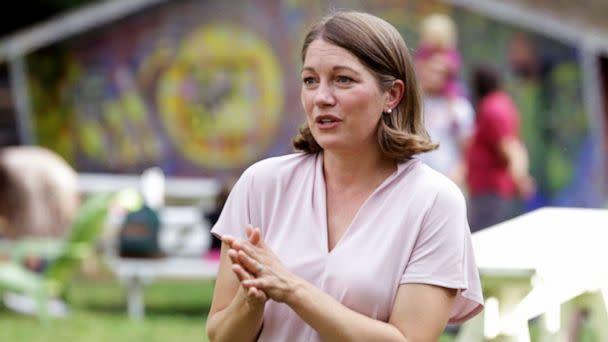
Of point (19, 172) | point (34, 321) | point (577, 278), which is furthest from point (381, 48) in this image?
point (19, 172)

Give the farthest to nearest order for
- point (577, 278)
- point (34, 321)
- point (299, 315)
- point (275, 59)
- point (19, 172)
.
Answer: point (275, 59)
point (19, 172)
point (34, 321)
point (577, 278)
point (299, 315)

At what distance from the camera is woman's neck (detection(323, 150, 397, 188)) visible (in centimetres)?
367

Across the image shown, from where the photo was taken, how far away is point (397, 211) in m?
3.60

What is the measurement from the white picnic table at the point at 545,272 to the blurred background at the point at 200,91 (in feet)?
22.8

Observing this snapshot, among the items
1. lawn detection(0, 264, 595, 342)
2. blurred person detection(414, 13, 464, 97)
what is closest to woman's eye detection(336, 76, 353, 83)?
lawn detection(0, 264, 595, 342)

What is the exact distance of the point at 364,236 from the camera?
11.7 feet

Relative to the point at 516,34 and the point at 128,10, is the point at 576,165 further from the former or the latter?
the point at 128,10

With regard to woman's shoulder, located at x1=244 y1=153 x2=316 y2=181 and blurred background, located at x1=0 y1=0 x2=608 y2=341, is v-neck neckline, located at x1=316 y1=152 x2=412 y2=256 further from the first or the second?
blurred background, located at x1=0 y1=0 x2=608 y2=341

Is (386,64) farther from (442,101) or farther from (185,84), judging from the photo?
(185,84)

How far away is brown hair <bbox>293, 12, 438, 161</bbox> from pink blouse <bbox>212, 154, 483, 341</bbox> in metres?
0.07

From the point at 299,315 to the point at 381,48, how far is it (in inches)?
25.8

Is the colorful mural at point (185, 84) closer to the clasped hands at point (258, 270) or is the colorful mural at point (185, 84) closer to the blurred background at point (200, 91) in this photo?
the blurred background at point (200, 91)

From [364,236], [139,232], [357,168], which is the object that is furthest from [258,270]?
[139,232]

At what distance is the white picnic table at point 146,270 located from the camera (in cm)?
1073
